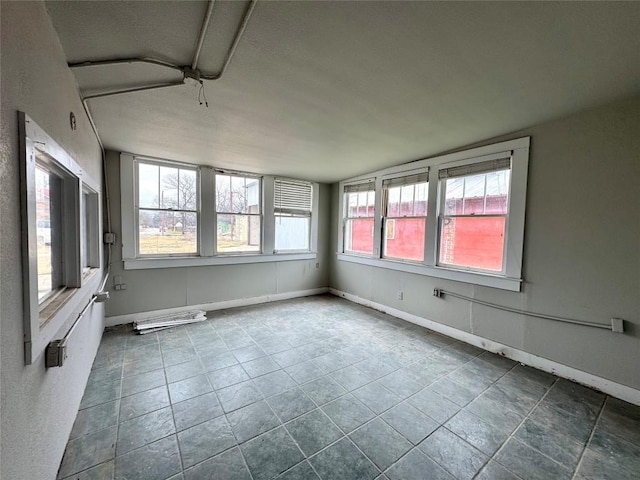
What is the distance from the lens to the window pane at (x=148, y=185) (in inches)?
152

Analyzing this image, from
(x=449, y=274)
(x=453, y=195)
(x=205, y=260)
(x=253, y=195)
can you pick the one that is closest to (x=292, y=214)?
(x=253, y=195)

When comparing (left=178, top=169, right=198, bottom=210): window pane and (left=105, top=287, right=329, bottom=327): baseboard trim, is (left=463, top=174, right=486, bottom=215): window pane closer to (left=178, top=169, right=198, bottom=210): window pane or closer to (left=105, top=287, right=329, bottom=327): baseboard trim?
(left=105, top=287, right=329, bottom=327): baseboard trim

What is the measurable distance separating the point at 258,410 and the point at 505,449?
5.58 ft

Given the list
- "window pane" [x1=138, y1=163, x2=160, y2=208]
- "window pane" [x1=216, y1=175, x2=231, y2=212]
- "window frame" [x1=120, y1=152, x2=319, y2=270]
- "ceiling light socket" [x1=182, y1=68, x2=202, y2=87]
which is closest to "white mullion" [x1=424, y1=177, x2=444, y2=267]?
"window frame" [x1=120, y1=152, x2=319, y2=270]

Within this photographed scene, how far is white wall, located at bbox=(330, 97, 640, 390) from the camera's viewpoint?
2.22m

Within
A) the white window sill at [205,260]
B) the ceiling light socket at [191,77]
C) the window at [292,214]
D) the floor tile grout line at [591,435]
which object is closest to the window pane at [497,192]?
the floor tile grout line at [591,435]

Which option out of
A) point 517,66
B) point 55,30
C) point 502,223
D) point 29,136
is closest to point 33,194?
point 29,136

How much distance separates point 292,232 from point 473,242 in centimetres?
316

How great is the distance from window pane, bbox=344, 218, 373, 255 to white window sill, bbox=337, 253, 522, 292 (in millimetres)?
211

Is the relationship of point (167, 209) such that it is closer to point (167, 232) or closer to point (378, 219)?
point (167, 232)

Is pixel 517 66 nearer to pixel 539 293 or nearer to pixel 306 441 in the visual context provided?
pixel 539 293

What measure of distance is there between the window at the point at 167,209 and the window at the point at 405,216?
3083mm

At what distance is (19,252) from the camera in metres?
1.06

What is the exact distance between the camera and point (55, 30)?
4.67ft
